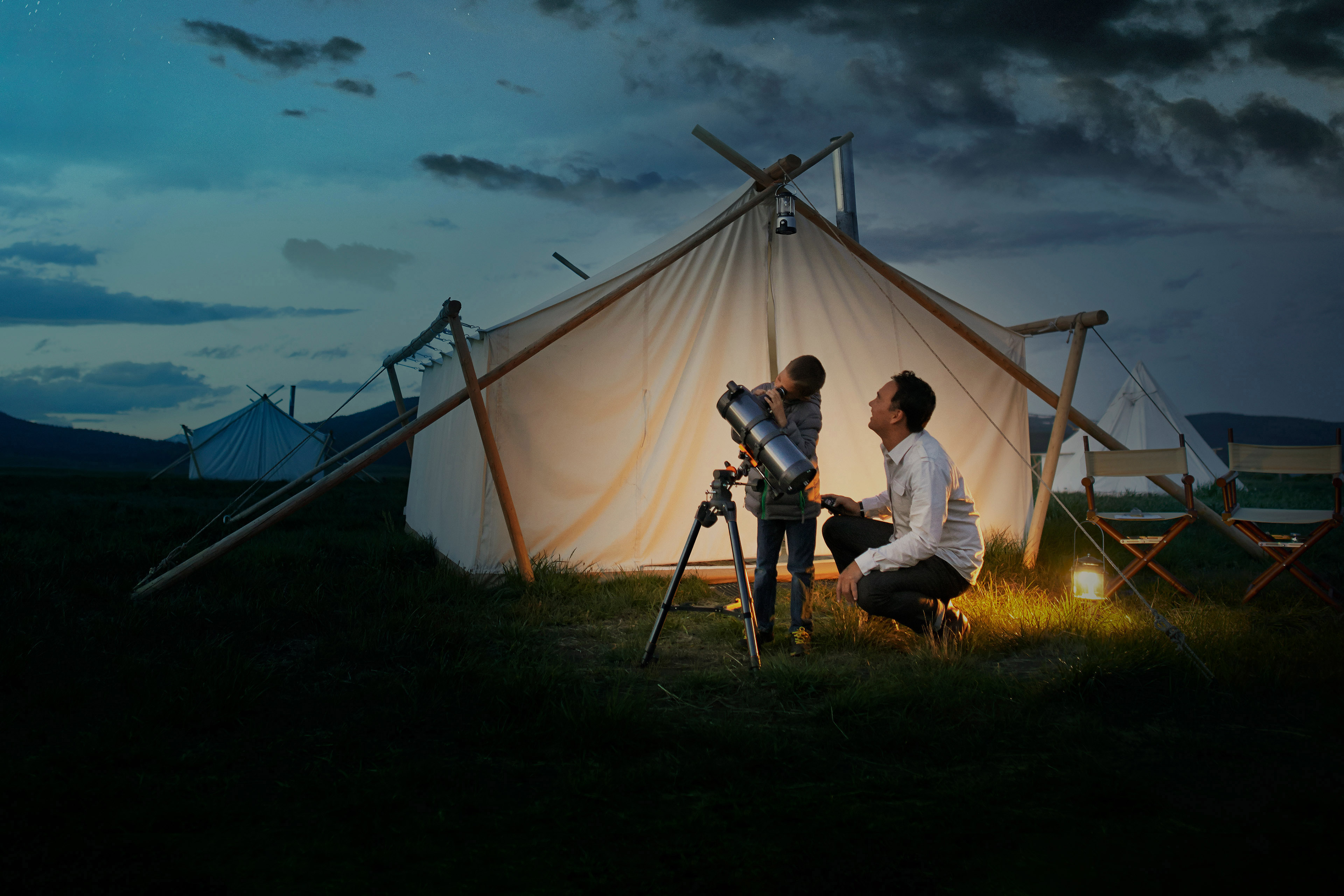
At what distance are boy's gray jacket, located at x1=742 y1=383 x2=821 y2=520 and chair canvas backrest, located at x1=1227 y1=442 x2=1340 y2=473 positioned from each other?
8.78 ft

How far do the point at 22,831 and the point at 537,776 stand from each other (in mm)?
1167

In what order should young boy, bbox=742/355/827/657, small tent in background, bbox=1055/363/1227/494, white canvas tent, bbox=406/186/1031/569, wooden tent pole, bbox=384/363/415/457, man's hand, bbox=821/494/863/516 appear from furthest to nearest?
small tent in background, bbox=1055/363/1227/494 → wooden tent pole, bbox=384/363/415/457 → white canvas tent, bbox=406/186/1031/569 → man's hand, bbox=821/494/863/516 → young boy, bbox=742/355/827/657

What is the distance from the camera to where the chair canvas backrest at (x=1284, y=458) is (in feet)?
15.1

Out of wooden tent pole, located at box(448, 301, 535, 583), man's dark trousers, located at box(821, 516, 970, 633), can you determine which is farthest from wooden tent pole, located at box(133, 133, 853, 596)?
man's dark trousers, located at box(821, 516, 970, 633)

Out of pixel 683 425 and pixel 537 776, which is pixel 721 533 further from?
pixel 537 776

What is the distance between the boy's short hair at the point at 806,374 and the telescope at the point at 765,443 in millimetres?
351

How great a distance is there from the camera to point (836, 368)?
5652mm

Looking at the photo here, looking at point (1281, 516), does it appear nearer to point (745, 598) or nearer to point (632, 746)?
point (745, 598)

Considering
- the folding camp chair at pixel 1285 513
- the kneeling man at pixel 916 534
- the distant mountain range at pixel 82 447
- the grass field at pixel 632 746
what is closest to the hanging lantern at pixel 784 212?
the kneeling man at pixel 916 534

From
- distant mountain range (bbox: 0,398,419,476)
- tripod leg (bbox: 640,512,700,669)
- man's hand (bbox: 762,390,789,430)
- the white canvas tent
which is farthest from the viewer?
distant mountain range (bbox: 0,398,419,476)

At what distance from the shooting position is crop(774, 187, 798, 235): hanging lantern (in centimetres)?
470

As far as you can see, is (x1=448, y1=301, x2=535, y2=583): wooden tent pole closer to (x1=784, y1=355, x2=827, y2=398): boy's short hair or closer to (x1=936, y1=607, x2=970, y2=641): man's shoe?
(x1=784, y1=355, x2=827, y2=398): boy's short hair

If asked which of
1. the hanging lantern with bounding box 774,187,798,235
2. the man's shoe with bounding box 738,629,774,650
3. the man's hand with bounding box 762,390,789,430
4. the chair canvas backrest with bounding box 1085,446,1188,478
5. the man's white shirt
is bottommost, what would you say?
the man's shoe with bounding box 738,629,774,650

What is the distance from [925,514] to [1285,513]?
2.86 metres
